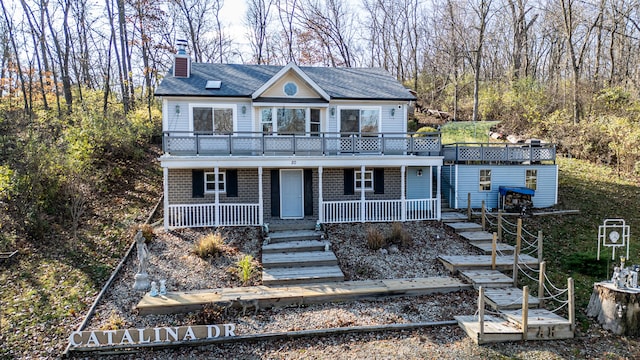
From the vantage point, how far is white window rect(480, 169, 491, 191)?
1745 centimetres

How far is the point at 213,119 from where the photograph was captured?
16.2 m

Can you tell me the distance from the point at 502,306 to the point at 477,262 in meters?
2.56

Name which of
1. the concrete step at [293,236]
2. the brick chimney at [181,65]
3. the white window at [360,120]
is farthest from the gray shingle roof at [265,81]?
the concrete step at [293,236]

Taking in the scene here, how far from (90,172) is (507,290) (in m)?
17.3

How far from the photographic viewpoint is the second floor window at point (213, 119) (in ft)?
52.7

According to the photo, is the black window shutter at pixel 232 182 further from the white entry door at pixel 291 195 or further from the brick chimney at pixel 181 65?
the brick chimney at pixel 181 65

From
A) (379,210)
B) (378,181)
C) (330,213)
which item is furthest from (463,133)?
(330,213)

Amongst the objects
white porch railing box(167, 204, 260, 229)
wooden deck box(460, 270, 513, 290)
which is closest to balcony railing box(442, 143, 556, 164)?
wooden deck box(460, 270, 513, 290)

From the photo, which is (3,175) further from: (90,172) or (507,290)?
(507,290)

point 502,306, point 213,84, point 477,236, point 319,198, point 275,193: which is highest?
point 213,84

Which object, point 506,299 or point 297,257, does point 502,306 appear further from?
point 297,257

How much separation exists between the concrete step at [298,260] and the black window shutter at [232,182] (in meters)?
4.52

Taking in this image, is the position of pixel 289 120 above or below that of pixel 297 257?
above

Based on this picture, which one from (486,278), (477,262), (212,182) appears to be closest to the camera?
(486,278)
